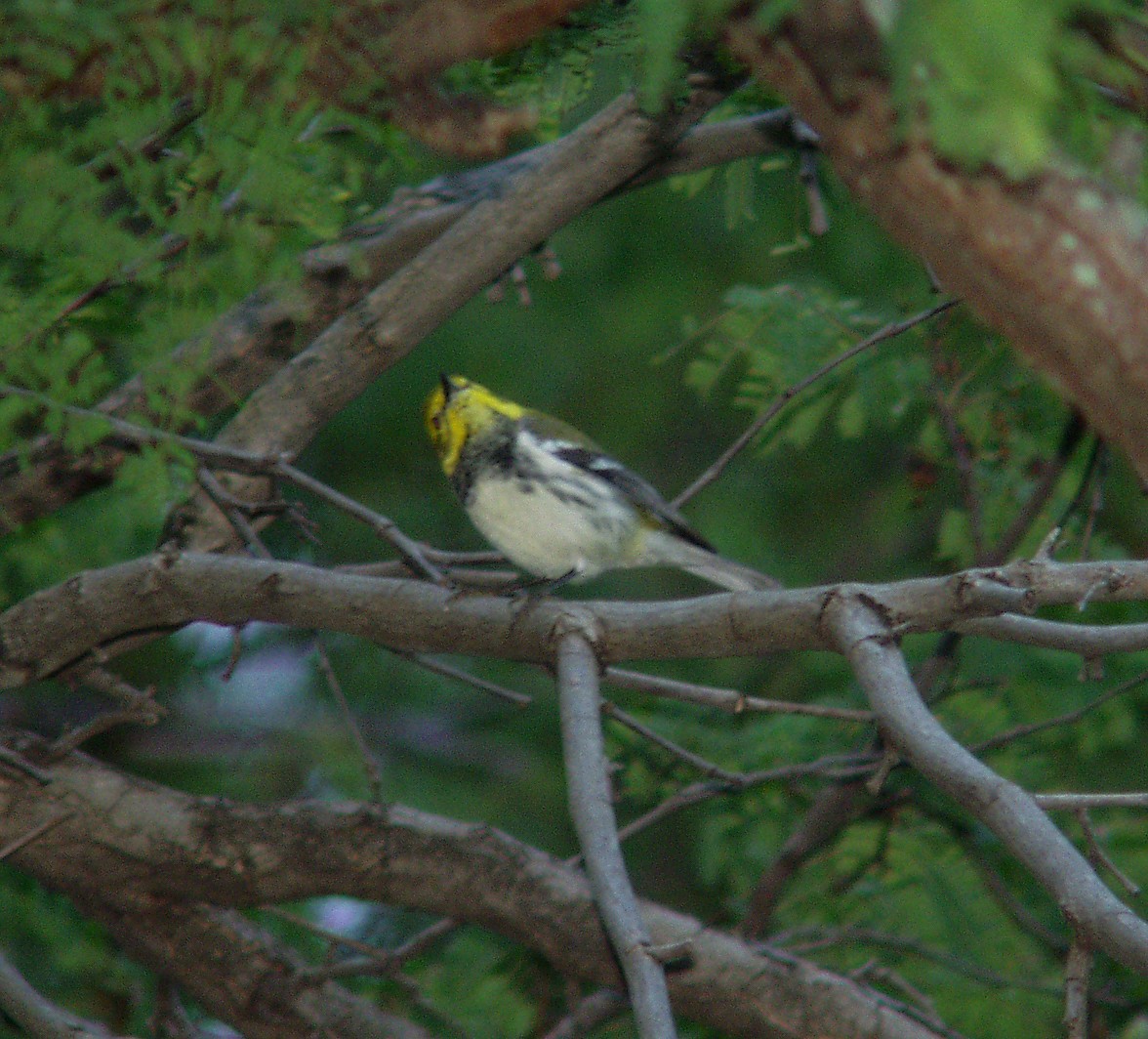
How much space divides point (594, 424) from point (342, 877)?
9.95 feet

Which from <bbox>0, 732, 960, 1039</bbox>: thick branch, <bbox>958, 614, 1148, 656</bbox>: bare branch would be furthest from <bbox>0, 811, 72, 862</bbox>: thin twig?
<bbox>958, 614, 1148, 656</bbox>: bare branch

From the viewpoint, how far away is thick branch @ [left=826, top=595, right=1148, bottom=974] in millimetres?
1635

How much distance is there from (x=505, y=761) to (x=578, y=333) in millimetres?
1805

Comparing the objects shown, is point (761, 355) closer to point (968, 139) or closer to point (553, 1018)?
point (553, 1018)

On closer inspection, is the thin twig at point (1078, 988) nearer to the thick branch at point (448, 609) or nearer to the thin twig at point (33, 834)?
the thick branch at point (448, 609)

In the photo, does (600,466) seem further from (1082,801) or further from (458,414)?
(1082,801)

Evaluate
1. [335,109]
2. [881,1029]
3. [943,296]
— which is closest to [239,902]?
[881,1029]

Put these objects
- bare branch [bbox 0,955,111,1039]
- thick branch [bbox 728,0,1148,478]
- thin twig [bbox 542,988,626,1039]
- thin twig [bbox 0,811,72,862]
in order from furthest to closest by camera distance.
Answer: thin twig [bbox 542,988,626,1039] < thin twig [bbox 0,811,72,862] < bare branch [bbox 0,955,111,1039] < thick branch [bbox 728,0,1148,478]

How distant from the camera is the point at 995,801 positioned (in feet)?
5.81

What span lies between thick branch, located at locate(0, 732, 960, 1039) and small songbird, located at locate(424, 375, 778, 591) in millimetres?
781

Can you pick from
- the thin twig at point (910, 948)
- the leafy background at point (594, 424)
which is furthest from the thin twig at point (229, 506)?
the thin twig at point (910, 948)

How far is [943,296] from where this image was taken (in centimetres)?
348

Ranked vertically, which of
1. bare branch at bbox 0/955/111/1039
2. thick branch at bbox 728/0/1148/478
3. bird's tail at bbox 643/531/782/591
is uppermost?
thick branch at bbox 728/0/1148/478

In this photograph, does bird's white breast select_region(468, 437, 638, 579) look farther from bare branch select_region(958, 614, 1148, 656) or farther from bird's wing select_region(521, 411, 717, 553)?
bare branch select_region(958, 614, 1148, 656)
